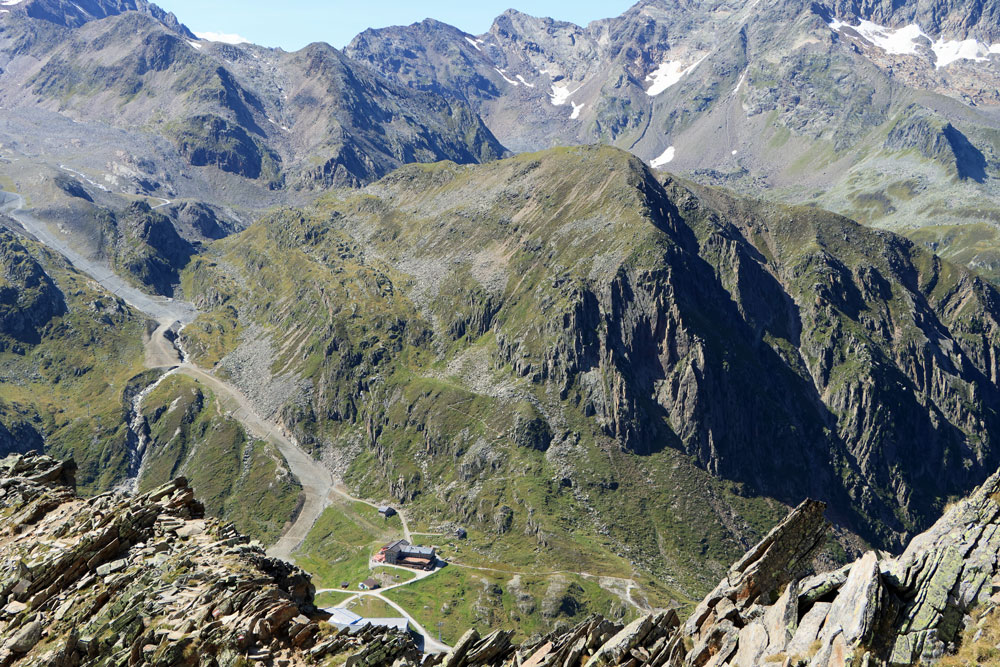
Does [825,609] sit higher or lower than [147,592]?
higher

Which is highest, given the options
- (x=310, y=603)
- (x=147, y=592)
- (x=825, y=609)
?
(x=825, y=609)

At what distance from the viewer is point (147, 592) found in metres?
55.7

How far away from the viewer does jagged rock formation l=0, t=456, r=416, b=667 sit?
1955 inches

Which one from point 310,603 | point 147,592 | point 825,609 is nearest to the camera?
point 825,609

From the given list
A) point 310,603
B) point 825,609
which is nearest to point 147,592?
point 310,603

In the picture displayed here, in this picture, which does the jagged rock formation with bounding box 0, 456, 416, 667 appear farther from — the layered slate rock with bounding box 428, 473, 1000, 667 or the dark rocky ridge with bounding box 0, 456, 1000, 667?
the layered slate rock with bounding box 428, 473, 1000, 667

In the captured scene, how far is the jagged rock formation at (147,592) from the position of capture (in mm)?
49656

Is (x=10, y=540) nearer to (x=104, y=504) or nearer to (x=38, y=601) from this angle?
(x=104, y=504)

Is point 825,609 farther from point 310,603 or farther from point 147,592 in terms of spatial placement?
point 147,592

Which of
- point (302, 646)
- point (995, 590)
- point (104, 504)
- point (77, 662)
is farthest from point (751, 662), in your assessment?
point (104, 504)

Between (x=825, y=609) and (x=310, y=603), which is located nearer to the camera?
(x=825, y=609)

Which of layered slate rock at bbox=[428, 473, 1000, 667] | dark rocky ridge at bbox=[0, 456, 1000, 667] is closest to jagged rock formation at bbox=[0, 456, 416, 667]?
dark rocky ridge at bbox=[0, 456, 1000, 667]

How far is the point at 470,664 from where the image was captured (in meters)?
48.7

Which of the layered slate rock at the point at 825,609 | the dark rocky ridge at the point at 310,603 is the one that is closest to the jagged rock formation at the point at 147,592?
the dark rocky ridge at the point at 310,603
